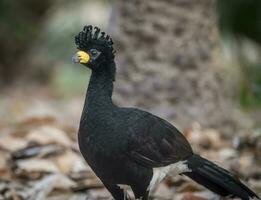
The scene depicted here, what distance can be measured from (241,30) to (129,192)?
12.4 feet

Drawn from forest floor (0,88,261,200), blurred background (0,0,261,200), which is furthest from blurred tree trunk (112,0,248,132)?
forest floor (0,88,261,200)

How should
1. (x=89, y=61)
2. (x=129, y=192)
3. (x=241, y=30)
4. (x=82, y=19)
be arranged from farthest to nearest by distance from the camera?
(x=82, y=19) → (x=241, y=30) → (x=129, y=192) → (x=89, y=61)

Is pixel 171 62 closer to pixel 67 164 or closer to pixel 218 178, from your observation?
pixel 67 164

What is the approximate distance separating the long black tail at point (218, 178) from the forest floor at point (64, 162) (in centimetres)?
28

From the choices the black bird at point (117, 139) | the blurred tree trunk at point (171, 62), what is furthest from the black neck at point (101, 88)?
the blurred tree trunk at point (171, 62)

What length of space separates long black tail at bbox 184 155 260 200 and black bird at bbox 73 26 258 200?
48 millimetres

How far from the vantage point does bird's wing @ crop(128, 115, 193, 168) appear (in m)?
3.86

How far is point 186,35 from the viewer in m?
6.06

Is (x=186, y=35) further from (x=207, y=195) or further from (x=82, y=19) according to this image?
(x=82, y=19)

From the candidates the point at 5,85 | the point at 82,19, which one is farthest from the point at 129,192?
the point at 82,19

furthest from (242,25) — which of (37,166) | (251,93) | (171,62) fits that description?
(37,166)

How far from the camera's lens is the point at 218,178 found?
4227 mm

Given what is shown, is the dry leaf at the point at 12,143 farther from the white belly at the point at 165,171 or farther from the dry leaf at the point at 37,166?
the white belly at the point at 165,171

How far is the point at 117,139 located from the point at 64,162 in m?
1.50
